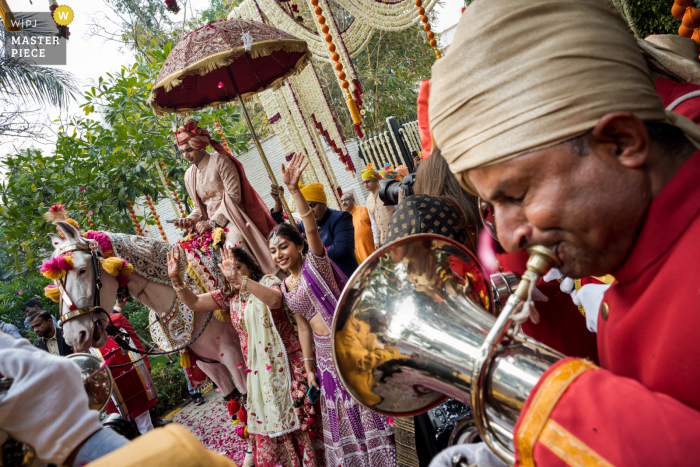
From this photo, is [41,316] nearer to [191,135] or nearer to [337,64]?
[191,135]

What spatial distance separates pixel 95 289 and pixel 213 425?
2.82 metres

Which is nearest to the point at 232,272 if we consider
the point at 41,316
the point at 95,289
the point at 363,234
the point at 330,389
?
the point at 330,389

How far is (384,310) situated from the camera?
124 centimetres

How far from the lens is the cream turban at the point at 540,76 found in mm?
761

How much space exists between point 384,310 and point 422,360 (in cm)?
20

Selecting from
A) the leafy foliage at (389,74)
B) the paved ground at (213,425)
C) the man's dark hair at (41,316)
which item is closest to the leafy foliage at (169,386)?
the paved ground at (213,425)

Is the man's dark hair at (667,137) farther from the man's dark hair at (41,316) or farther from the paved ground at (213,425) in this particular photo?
the man's dark hair at (41,316)

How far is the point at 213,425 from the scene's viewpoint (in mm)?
5539

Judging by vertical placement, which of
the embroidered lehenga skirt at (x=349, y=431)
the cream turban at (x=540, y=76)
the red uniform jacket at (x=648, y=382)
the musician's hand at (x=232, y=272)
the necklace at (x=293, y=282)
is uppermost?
the cream turban at (x=540, y=76)

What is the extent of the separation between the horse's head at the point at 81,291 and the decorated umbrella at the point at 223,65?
5.03 ft

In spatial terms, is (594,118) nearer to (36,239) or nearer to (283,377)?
(283,377)

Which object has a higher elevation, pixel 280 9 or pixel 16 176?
pixel 280 9

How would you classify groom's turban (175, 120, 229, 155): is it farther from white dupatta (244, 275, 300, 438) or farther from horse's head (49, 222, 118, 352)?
white dupatta (244, 275, 300, 438)

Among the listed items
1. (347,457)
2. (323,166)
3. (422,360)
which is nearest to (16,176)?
(323,166)
